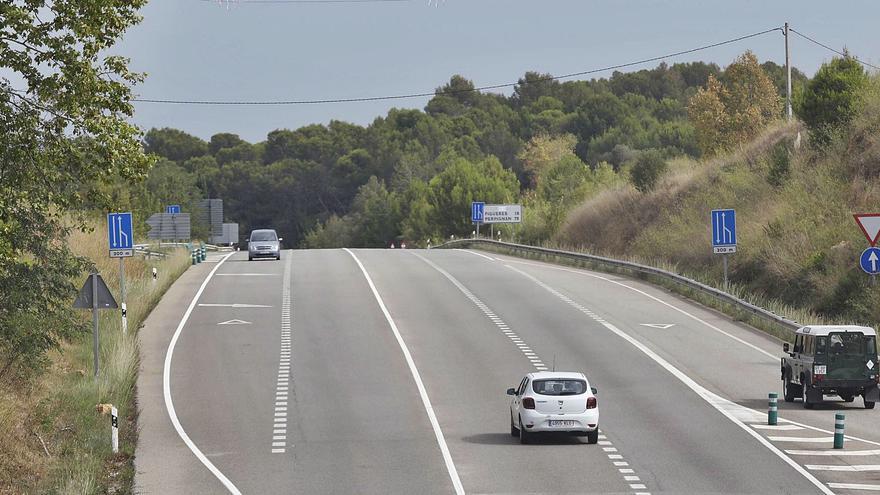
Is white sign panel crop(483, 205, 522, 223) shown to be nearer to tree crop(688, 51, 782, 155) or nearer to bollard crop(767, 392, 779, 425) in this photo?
tree crop(688, 51, 782, 155)

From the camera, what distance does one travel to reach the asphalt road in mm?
20156

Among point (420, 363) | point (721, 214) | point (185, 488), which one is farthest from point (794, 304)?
point (185, 488)

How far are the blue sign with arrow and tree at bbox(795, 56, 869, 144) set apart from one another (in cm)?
1962

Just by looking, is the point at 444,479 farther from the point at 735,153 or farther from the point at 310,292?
the point at 735,153

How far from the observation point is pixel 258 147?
192625 mm

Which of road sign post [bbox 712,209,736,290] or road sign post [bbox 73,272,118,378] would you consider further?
road sign post [bbox 712,209,736,290]

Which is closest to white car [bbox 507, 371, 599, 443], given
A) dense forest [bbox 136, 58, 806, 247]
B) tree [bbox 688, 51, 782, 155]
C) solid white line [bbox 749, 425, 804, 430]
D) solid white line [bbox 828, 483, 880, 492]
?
solid white line [bbox 749, 425, 804, 430]

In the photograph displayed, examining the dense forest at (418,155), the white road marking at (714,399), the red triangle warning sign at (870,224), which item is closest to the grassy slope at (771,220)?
the white road marking at (714,399)

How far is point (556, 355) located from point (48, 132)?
51.9ft

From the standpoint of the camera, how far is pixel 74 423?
82.8ft

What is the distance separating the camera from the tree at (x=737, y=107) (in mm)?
84312

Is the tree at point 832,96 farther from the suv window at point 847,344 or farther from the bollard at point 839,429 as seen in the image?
the bollard at point 839,429

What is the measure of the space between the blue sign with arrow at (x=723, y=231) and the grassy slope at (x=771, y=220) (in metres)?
3.15

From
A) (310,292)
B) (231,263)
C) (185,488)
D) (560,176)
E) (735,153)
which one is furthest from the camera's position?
(560,176)
